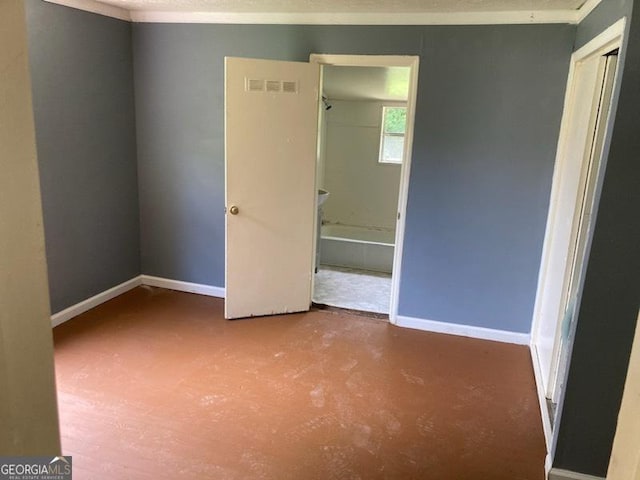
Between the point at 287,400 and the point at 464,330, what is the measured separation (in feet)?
5.16

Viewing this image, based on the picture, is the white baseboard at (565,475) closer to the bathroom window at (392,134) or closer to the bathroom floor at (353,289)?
the bathroom floor at (353,289)

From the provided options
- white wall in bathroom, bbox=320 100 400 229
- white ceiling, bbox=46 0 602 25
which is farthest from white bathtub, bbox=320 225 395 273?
white ceiling, bbox=46 0 602 25

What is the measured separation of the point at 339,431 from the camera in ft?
7.93

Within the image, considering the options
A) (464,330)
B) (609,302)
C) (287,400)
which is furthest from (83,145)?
(609,302)

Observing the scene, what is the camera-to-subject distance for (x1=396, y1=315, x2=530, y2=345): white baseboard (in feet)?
11.5

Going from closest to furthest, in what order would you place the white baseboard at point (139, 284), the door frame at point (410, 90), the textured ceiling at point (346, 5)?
the textured ceiling at point (346, 5) → the door frame at point (410, 90) → the white baseboard at point (139, 284)

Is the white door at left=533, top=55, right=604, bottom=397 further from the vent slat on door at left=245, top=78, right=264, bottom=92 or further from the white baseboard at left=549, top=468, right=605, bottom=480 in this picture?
the vent slat on door at left=245, top=78, right=264, bottom=92

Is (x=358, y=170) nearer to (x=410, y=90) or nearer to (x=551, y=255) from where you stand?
(x=410, y=90)

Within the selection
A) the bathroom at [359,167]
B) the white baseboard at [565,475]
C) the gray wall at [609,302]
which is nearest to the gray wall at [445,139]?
the gray wall at [609,302]

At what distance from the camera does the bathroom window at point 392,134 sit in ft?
20.4

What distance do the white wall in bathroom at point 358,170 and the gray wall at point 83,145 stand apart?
3.06m

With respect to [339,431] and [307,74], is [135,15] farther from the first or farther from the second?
[339,431]

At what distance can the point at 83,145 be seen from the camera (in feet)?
11.5

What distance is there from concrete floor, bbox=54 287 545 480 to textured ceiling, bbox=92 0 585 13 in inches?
88.5
